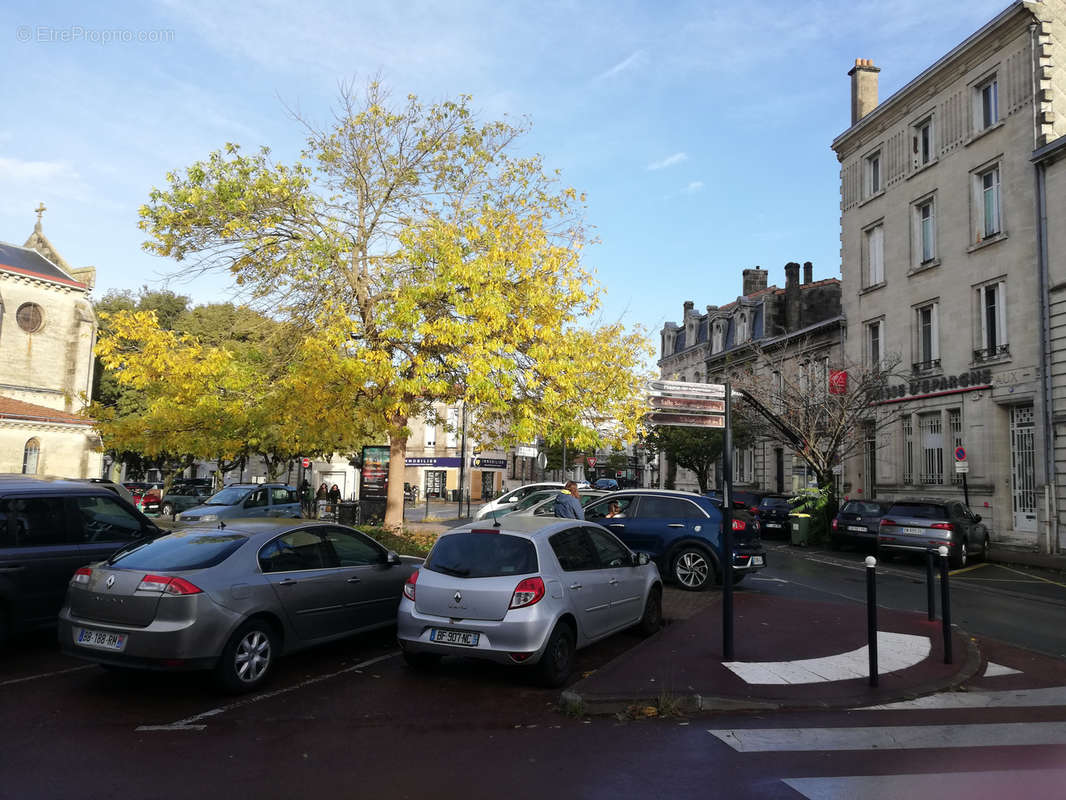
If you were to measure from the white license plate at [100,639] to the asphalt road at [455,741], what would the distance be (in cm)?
47

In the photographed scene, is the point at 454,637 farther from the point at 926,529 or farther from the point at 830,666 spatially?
the point at 926,529

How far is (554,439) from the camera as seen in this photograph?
15.8 meters

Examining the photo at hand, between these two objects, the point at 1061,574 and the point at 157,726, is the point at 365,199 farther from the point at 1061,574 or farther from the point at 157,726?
the point at 1061,574

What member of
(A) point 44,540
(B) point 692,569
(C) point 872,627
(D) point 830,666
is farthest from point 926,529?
(A) point 44,540

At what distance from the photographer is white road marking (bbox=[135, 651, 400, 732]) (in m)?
5.74

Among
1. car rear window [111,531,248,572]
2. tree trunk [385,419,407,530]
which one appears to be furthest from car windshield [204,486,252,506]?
car rear window [111,531,248,572]

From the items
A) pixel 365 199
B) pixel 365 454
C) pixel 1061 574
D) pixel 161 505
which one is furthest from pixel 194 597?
pixel 161 505

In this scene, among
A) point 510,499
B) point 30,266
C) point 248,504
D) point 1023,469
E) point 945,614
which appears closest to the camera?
point 945,614

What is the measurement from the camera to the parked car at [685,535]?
12805 millimetres

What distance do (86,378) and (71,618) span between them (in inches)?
1863

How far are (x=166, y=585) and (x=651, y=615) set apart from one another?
532 centimetres

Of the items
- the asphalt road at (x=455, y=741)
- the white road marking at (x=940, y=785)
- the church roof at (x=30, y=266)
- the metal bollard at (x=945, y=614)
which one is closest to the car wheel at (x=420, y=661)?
the asphalt road at (x=455, y=741)

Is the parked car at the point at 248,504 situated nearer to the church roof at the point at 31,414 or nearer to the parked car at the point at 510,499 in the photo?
the parked car at the point at 510,499

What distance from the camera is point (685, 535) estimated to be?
12945mm
